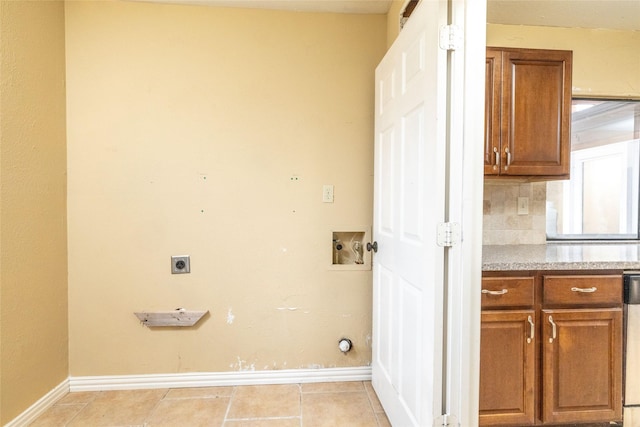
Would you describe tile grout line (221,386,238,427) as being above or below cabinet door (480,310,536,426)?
below

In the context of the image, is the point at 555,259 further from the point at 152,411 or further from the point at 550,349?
the point at 152,411

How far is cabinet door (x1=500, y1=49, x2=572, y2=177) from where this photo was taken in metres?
1.78

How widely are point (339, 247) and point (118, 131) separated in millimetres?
1606

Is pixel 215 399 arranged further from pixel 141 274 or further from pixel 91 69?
pixel 91 69

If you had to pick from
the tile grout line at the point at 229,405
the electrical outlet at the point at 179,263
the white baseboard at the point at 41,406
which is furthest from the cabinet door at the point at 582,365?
the white baseboard at the point at 41,406

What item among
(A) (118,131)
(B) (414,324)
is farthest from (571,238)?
(A) (118,131)

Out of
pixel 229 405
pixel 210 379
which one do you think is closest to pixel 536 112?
pixel 229 405

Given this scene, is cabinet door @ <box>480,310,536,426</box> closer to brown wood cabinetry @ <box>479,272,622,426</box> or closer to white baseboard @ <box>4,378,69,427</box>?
brown wood cabinetry @ <box>479,272,622,426</box>

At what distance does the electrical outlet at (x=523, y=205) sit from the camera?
2123 millimetres

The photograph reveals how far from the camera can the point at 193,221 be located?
204 centimetres

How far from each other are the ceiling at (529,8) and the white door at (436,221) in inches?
28.2

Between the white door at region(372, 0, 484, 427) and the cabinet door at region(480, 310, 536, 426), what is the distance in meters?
0.29

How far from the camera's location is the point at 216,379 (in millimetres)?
2049

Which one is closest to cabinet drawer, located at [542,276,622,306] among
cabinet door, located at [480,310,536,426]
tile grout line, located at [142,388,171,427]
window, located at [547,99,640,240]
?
cabinet door, located at [480,310,536,426]
